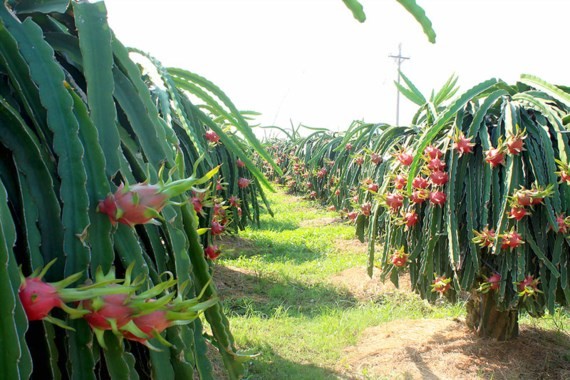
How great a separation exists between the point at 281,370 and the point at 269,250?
147 inches

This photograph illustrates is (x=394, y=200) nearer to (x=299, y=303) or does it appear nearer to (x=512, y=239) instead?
(x=512, y=239)

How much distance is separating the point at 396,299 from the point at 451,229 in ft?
7.34

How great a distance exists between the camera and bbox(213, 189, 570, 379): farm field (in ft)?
10.1

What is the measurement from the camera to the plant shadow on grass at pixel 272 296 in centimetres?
441

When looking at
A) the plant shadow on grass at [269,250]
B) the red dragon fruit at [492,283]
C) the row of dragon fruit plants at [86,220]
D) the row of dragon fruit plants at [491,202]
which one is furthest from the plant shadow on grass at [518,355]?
the plant shadow on grass at [269,250]

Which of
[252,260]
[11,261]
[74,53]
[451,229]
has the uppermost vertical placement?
[74,53]

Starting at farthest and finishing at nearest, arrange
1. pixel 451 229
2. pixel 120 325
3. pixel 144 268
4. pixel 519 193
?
pixel 451 229 < pixel 519 193 < pixel 144 268 < pixel 120 325

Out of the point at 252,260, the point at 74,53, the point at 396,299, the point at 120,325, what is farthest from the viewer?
the point at 252,260

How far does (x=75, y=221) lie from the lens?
70 cm

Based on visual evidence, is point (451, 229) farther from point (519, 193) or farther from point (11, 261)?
point (11, 261)

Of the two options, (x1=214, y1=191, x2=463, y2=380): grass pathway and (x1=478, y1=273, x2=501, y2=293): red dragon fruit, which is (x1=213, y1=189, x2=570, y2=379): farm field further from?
(x1=478, y1=273, x2=501, y2=293): red dragon fruit

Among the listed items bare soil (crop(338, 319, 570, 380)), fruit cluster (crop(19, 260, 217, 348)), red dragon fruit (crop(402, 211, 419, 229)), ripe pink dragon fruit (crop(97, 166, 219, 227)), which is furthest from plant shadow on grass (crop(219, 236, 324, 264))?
fruit cluster (crop(19, 260, 217, 348))

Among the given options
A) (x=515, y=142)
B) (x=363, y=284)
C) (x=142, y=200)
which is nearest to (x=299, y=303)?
(x=363, y=284)

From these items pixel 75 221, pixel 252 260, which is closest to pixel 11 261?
pixel 75 221
